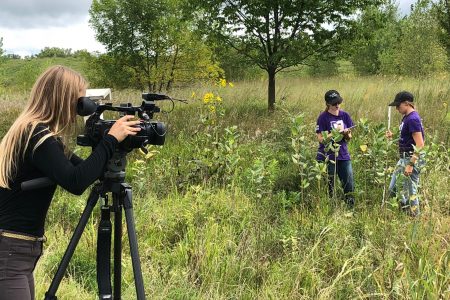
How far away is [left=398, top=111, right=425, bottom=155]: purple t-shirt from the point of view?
489cm

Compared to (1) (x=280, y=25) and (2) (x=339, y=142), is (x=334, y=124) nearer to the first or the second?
(2) (x=339, y=142)

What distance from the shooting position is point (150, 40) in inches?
498

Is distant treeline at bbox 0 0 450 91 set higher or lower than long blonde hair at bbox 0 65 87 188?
higher

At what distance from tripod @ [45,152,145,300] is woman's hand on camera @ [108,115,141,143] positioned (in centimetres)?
12

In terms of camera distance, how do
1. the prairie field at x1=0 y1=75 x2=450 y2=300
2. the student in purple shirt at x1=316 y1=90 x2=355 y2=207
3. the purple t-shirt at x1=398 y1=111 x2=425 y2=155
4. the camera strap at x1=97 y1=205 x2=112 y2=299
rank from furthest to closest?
the student in purple shirt at x1=316 y1=90 x2=355 y2=207 < the purple t-shirt at x1=398 y1=111 x2=425 y2=155 < the prairie field at x1=0 y1=75 x2=450 y2=300 < the camera strap at x1=97 y1=205 x2=112 y2=299

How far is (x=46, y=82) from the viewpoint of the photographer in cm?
201

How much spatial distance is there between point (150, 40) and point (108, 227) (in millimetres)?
11303

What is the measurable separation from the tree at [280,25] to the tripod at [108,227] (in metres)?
7.70

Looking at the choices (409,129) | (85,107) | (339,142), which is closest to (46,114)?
(85,107)

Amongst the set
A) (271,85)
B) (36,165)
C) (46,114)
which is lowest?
(36,165)

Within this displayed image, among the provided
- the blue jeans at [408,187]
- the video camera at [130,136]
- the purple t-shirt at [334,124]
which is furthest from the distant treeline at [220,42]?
the video camera at [130,136]

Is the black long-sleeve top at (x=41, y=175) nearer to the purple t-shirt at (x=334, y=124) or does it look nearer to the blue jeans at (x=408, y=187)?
the blue jeans at (x=408, y=187)

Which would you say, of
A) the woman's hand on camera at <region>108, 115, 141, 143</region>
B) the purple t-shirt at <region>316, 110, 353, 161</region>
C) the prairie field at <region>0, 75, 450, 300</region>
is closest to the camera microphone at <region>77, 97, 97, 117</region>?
the woman's hand on camera at <region>108, 115, 141, 143</region>

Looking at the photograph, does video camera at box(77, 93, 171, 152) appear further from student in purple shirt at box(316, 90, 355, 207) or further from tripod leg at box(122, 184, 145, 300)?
student in purple shirt at box(316, 90, 355, 207)
